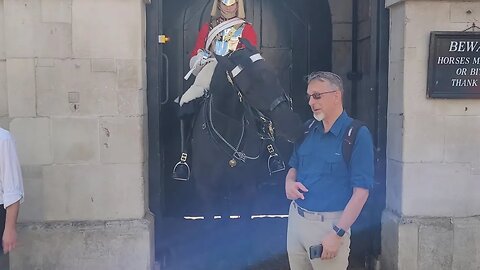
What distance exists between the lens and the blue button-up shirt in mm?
3402

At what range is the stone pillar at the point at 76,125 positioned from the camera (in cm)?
468

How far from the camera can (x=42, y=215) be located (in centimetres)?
477

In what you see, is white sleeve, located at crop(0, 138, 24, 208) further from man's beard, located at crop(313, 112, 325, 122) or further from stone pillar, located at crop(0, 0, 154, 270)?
man's beard, located at crop(313, 112, 325, 122)

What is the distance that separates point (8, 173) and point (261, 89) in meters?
1.83

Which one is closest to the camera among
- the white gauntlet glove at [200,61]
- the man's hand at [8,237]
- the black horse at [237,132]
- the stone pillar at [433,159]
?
the man's hand at [8,237]

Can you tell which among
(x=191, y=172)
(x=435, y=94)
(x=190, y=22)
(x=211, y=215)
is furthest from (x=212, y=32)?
(x=435, y=94)

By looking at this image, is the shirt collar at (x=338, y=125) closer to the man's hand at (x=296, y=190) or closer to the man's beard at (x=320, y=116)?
the man's beard at (x=320, y=116)

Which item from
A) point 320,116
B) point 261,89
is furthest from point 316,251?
point 261,89

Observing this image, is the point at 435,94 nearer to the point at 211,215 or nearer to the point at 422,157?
the point at 422,157

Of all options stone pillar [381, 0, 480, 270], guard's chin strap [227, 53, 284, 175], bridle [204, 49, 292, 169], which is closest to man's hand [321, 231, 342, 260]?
guard's chin strap [227, 53, 284, 175]

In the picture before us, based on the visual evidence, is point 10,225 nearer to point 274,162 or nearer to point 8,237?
point 8,237

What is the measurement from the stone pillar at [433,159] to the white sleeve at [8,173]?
10.1ft

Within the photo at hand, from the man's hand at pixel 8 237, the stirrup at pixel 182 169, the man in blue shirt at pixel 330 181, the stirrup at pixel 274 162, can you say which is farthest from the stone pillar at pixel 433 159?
the man's hand at pixel 8 237

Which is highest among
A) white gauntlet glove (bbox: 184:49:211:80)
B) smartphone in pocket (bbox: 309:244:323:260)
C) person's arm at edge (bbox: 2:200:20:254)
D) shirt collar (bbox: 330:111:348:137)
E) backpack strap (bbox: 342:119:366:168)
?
white gauntlet glove (bbox: 184:49:211:80)
